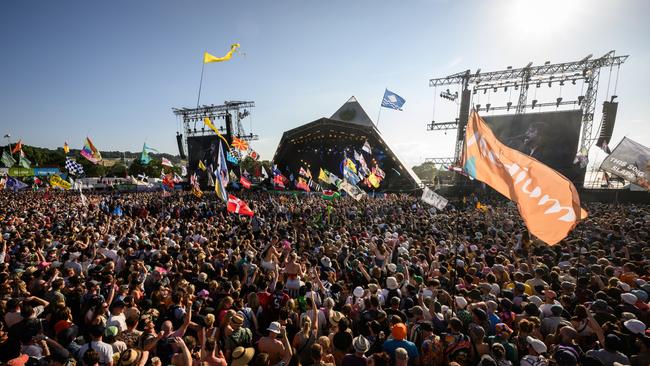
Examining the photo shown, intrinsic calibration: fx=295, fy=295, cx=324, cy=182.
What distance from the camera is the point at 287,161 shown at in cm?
4112

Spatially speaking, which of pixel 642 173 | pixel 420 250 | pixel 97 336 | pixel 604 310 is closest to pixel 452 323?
pixel 604 310

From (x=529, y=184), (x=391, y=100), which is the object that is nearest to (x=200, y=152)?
(x=391, y=100)

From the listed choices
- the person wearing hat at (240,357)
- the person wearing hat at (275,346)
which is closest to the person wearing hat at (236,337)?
the person wearing hat at (275,346)

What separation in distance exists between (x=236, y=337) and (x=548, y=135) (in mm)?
36810

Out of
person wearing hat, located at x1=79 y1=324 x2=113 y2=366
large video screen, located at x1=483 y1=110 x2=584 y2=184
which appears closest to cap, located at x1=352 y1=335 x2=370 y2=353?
person wearing hat, located at x1=79 y1=324 x2=113 y2=366

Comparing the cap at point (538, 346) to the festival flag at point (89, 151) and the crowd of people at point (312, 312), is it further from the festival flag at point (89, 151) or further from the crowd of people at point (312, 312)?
the festival flag at point (89, 151)

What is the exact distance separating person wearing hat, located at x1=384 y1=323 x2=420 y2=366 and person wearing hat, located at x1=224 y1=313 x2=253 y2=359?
67.0 inches

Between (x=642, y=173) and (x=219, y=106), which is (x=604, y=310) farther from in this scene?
(x=219, y=106)

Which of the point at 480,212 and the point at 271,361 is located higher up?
the point at 480,212

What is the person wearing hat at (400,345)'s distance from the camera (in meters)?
3.44

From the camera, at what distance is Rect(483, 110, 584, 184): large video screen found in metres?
29.5

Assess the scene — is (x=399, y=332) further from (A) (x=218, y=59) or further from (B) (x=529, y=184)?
(A) (x=218, y=59)

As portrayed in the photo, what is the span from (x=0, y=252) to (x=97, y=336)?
273 inches

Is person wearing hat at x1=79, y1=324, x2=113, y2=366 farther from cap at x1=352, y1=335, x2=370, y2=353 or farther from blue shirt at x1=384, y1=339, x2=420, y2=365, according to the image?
blue shirt at x1=384, y1=339, x2=420, y2=365
